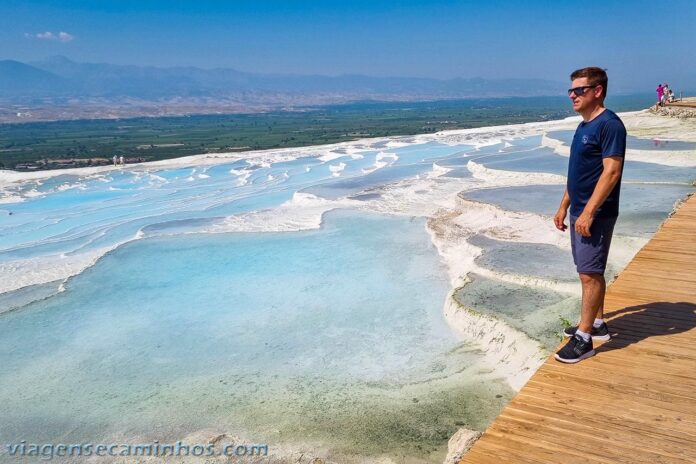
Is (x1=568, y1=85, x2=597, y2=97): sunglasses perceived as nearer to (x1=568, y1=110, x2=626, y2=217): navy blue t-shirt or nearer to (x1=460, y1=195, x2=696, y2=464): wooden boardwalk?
(x1=568, y1=110, x2=626, y2=217): navy blue t-shirt

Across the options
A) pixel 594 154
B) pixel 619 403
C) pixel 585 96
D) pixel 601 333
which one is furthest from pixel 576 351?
pixel 585 96

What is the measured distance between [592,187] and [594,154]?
0.26m

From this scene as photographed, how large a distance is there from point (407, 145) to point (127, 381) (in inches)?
1398

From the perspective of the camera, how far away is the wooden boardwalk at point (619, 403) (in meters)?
3.23

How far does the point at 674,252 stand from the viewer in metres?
6.52

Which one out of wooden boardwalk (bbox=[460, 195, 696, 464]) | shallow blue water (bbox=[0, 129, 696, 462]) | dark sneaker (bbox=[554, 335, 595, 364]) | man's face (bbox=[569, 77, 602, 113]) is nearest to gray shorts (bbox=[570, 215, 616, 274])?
dark sneaker (bbox=[554, 335, 595, 364])

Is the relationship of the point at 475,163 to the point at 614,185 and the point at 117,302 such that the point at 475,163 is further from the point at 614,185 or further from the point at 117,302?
the point at 614,185

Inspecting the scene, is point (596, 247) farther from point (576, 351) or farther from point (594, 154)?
→ point (576, 351)

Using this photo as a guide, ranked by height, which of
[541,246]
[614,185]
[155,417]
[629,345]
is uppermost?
[614,185]

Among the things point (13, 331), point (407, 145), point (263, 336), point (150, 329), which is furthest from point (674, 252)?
point (407, 145)

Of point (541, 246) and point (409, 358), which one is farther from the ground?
point (541, 246)

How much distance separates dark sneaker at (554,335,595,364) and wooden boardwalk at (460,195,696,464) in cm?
5

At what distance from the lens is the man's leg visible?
414cm

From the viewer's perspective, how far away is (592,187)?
4.02 m
